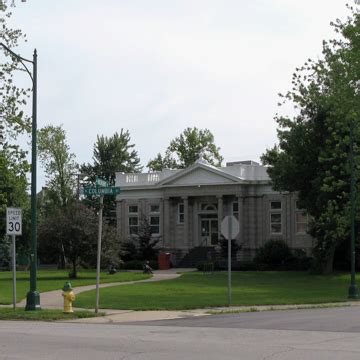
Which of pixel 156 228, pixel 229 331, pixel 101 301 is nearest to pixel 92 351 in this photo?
pixel 229 331

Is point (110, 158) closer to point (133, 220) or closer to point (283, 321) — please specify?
point (133, 220)

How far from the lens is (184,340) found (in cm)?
1435

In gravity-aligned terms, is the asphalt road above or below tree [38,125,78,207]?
below

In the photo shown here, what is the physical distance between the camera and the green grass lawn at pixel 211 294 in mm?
25000

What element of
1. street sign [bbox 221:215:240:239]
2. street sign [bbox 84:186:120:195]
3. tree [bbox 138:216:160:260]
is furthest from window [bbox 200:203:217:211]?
street sign [bbox 84:186:120:195]

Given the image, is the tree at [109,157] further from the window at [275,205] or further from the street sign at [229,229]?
the street sign at [229,229]

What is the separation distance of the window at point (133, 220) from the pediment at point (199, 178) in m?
4.37

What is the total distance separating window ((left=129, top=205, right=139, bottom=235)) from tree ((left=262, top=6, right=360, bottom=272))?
15.3 meters

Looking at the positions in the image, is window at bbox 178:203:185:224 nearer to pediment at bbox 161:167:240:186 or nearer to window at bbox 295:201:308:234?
pediment at bbox 161:167:240:186

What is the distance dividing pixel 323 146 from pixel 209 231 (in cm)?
1943

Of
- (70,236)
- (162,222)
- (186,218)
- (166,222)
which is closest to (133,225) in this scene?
(162,222)

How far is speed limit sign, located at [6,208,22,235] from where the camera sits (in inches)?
888

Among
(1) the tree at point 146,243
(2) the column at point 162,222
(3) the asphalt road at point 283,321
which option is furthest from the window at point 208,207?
(3) the asphalt road at point 283,321

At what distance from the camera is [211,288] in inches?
1329
